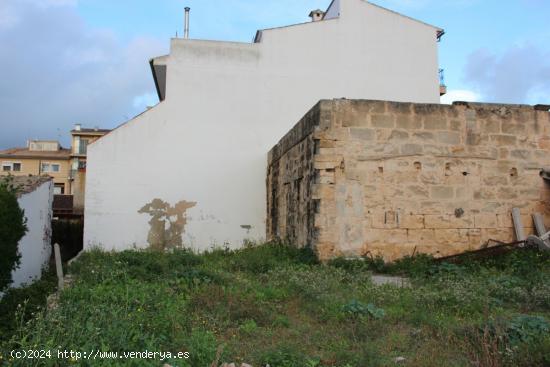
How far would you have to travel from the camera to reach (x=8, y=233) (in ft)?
27.0

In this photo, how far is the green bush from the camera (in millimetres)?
8078

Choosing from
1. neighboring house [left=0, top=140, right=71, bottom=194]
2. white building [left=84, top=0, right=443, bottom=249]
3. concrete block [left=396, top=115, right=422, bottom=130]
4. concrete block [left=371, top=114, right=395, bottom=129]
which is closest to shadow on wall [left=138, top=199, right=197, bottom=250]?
white building [left=84, top=0, right=443, bottom=249]

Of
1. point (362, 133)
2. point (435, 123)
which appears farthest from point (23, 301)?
point (435, 123)

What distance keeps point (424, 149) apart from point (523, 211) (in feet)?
7.74

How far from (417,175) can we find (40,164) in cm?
5413

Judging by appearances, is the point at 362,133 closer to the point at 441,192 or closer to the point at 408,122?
the point at 408,122

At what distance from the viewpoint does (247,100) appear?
48.5 feet

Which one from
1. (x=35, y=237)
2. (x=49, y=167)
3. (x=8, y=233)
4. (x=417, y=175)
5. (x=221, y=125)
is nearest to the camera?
(x=8, y=233)

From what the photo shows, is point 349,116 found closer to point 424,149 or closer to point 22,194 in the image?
point 424,149

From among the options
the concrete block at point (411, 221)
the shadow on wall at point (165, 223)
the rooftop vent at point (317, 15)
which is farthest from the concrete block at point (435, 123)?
the rooftop vent at point (317, 15)

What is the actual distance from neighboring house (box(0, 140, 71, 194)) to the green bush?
48601 millimetres

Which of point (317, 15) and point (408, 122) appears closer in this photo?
point (408, 122)

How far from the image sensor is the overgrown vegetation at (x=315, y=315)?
13.5ft

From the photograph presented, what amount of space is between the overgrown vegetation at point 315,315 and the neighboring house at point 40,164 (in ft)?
168
